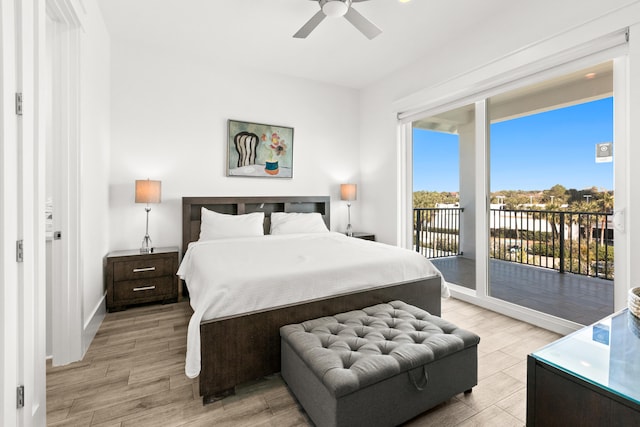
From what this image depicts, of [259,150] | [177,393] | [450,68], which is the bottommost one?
[177,393]

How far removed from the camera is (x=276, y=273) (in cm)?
194

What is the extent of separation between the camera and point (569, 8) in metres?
2.36

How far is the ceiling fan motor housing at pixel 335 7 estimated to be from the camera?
2.40 metres

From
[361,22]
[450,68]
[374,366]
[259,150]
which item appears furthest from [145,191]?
[450,68]

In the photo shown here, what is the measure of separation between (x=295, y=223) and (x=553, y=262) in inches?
118

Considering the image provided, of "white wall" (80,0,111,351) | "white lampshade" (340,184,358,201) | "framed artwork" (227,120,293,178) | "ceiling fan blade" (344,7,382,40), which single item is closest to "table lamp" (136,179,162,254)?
"white wall" (80,0,111,351)

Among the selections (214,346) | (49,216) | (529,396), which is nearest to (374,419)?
(529,396)

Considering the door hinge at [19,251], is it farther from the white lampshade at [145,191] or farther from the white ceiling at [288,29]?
the white ceiling at [288,29]

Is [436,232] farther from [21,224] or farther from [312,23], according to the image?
[21,224]

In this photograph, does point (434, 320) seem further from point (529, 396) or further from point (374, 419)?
point (529, 396)

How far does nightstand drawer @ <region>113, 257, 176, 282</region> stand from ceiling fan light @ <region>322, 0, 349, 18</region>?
9.30 feet

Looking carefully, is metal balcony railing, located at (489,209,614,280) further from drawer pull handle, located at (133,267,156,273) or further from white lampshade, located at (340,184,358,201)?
drawer pull handle, located at (133,267,156,273)

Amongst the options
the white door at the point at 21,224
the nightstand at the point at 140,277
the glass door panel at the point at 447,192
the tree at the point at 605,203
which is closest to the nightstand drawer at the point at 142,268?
the nightstand at the point at 140,277

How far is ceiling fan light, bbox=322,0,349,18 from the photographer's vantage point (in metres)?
2.40
